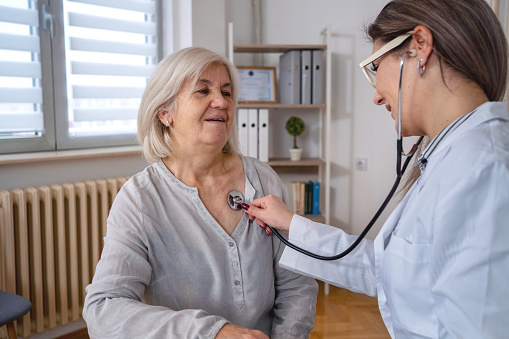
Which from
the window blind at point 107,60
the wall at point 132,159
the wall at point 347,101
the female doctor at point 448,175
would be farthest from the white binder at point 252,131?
the female doctor at point 448,175

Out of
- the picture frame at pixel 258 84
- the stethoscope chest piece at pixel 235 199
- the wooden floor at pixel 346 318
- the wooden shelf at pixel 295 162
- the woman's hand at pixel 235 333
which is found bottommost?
the wooden floor at pixel 346 318

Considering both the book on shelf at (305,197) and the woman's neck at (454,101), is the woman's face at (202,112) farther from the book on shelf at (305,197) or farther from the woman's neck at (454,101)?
the book on shelf at (305,197)

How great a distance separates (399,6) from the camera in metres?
1.00

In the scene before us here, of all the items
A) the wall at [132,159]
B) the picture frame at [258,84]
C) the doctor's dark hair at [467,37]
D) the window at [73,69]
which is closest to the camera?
the doctor's dark hair at [467,37]

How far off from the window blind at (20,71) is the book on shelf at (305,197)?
183 cm

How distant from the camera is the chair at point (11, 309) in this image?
6.12 ft

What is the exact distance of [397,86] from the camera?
1009mm

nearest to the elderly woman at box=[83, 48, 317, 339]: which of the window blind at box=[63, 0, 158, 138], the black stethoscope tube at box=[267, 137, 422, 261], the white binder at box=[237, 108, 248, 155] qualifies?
the black stethoscope tube at box=[267, 137, 422, 261]

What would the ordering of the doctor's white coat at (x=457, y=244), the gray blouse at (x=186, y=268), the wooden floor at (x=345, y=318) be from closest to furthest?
the doctor's white coat at (x=457, y=244) → the gray blouse at (x=186, y=268) → the wooden floor at (x=345, y=318)

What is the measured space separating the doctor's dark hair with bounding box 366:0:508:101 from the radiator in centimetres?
208

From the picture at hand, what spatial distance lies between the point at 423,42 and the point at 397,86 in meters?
0.11

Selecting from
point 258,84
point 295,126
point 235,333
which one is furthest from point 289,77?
point 235,333

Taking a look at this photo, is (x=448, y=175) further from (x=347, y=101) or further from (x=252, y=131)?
(x=347, y=101)

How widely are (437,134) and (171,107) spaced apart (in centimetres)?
80
